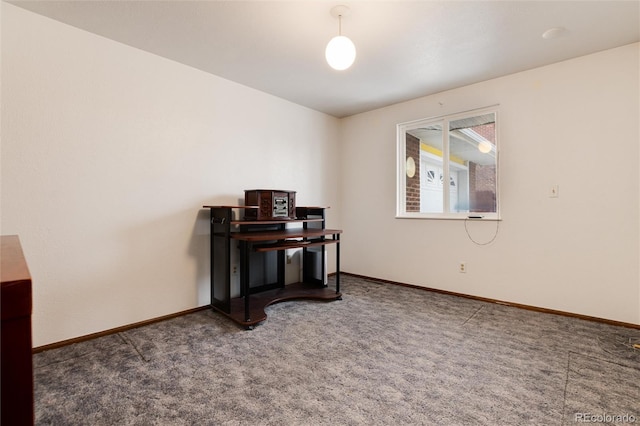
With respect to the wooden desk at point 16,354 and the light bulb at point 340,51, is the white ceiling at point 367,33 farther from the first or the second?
the wooden desk at point 16,354

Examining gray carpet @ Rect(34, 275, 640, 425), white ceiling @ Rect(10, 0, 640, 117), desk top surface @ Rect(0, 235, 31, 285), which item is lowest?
gray carpet @ Rect(34, 275, 640, 425)

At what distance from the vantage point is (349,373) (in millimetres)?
1916

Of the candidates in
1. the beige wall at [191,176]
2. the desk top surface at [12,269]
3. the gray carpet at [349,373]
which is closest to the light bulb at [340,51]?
the beige wall at [191,176]

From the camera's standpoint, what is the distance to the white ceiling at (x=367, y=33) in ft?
6.98

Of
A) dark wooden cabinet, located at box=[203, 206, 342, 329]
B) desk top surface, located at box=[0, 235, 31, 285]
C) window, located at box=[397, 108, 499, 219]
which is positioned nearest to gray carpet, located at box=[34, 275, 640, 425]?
dark wooden cabinet, located at box=[203, 206, 342, 329]

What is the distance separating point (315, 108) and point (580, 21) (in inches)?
112

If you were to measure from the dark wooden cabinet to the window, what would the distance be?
1306 mm

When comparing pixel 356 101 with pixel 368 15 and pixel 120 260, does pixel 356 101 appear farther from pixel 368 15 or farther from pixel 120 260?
pixel 120 260

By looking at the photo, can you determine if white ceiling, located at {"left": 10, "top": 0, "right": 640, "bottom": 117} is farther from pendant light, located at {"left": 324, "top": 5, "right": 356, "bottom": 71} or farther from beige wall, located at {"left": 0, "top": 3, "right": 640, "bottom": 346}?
beige wall, located at {"left": 0, "top": 3, "right": 640, "bottom": 346}

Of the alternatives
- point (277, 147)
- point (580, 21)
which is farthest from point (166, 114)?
point (580, 21)

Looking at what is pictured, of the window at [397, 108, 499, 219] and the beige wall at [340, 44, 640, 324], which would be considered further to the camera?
the window at [397, 108, 499, 219]

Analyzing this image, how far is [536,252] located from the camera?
3.04m

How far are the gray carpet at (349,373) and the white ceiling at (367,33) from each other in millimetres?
2440

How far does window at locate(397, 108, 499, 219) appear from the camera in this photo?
3.41 metres
